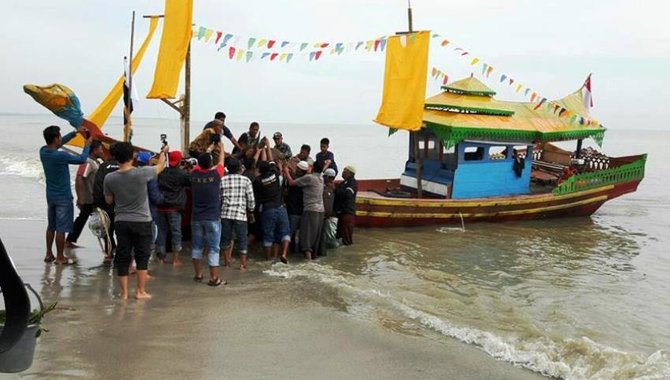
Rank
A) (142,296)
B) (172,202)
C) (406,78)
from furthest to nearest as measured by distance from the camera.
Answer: (406,78), (172,202), (142,296)

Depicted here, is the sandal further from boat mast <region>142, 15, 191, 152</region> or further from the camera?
boat mast <region>142, 15, 191, 152</region>

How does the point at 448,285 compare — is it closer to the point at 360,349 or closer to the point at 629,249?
the point at 360,349

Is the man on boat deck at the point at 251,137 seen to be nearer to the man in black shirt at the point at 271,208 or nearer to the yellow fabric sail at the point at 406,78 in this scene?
Answer: the man in black shirt at the point at 271,208

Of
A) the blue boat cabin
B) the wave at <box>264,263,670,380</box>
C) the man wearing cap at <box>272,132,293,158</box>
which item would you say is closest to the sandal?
the wave at <box>264,263,670,380</box>

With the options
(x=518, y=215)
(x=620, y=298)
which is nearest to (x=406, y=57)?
(x=518, y=215)

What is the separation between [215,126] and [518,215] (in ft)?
28.6

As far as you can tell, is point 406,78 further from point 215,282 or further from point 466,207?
point 215,282

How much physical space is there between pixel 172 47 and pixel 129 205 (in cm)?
472

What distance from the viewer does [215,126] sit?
8688 millimetres

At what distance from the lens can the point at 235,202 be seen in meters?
7.59

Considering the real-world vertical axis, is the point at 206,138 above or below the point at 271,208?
above

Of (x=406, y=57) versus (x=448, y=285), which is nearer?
(x=448, y=285)

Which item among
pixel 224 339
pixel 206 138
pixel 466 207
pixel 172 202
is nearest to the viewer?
pixel 224 339

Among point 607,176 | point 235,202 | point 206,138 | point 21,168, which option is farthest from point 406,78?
point 21,168
